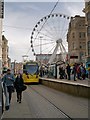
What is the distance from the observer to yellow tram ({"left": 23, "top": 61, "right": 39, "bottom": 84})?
50312 mm

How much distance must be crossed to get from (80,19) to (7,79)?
103 m

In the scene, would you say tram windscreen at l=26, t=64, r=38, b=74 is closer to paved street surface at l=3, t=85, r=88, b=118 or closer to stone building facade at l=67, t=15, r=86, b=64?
paved street surface at l=3, t=85, r=88, b=118

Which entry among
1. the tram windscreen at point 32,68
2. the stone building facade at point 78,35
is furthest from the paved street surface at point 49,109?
the stone building facade at point 78,35

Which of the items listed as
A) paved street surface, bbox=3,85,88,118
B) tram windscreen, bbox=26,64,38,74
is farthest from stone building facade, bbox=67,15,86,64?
paved street surface, bbox=3,85,88,118

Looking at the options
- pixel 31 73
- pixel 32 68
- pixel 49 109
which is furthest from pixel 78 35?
pixel 49 109

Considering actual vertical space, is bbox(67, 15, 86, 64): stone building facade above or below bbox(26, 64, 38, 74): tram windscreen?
above

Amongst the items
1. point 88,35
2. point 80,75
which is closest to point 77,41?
point 88,35

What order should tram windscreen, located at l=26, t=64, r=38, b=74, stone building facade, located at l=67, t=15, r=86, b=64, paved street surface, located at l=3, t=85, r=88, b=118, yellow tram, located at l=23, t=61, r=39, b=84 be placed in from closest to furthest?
paved street surface, located at l=3, t=85, r=88, b=118 < yellow tram, located at l=23, t=61, r=39, b=84 < tram windscreen, located at l=26, t=64, r=38, b=74 < stone building facade, located at l=67, t=15, r=86, b=64

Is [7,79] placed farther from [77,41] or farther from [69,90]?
[77,41]

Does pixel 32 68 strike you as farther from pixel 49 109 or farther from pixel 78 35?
pixel 78 35

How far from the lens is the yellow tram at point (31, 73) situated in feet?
165

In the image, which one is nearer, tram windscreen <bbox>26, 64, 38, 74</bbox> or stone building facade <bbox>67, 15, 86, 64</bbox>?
tram windscreen <bbox>26, 64, 38, 74</bbox>

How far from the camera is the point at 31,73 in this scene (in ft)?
166

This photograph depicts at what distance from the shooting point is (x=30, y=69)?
50906 millimetres
